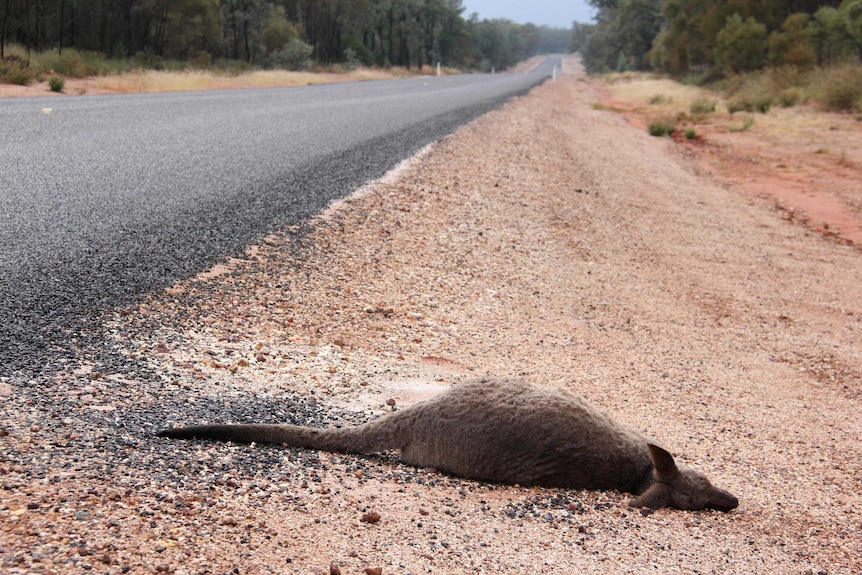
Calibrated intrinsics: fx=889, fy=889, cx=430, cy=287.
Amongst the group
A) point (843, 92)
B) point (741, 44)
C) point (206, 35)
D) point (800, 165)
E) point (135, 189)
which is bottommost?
point (800, 165)

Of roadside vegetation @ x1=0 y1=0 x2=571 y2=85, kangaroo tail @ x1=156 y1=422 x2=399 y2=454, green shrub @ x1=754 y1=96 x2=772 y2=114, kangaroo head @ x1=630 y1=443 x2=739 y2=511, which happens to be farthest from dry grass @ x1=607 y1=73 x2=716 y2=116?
kangaroo tail @ x1=156 y1=422 x2=399 y2=454

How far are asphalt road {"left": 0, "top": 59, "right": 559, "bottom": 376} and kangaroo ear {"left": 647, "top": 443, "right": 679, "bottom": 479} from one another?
272 cm

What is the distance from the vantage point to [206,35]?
170 ft

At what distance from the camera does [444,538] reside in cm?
313

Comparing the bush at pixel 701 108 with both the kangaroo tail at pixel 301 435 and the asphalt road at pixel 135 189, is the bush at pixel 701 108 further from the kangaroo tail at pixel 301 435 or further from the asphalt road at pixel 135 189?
the kangaroo tail at pixel 301 435

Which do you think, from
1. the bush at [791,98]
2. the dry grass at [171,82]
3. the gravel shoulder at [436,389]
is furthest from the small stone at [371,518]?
the bush at [791,98]

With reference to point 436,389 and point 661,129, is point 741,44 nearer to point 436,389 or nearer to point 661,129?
point 661,129

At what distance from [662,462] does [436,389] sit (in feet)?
4.65

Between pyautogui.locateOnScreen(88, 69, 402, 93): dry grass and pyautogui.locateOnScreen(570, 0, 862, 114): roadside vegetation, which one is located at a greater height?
pyautogui.locateOnScreen(570, 0, 862, 114): roadside vegetation

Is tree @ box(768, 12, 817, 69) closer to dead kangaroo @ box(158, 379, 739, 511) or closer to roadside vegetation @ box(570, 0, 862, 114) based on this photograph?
roadside vegetation @ box(570, 0, 862, 114)

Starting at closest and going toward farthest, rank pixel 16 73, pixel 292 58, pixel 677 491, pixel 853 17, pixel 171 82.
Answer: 1. pixel 677 491
2. pixel 16 73
3. pixel 171 82
4. pixel 853 17
5. pixel 292 58

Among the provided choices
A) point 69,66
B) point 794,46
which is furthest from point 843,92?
point 69,66

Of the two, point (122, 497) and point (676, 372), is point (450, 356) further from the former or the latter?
point (122, 497)

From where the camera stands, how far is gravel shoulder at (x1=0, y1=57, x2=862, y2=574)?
2945 millimetres
